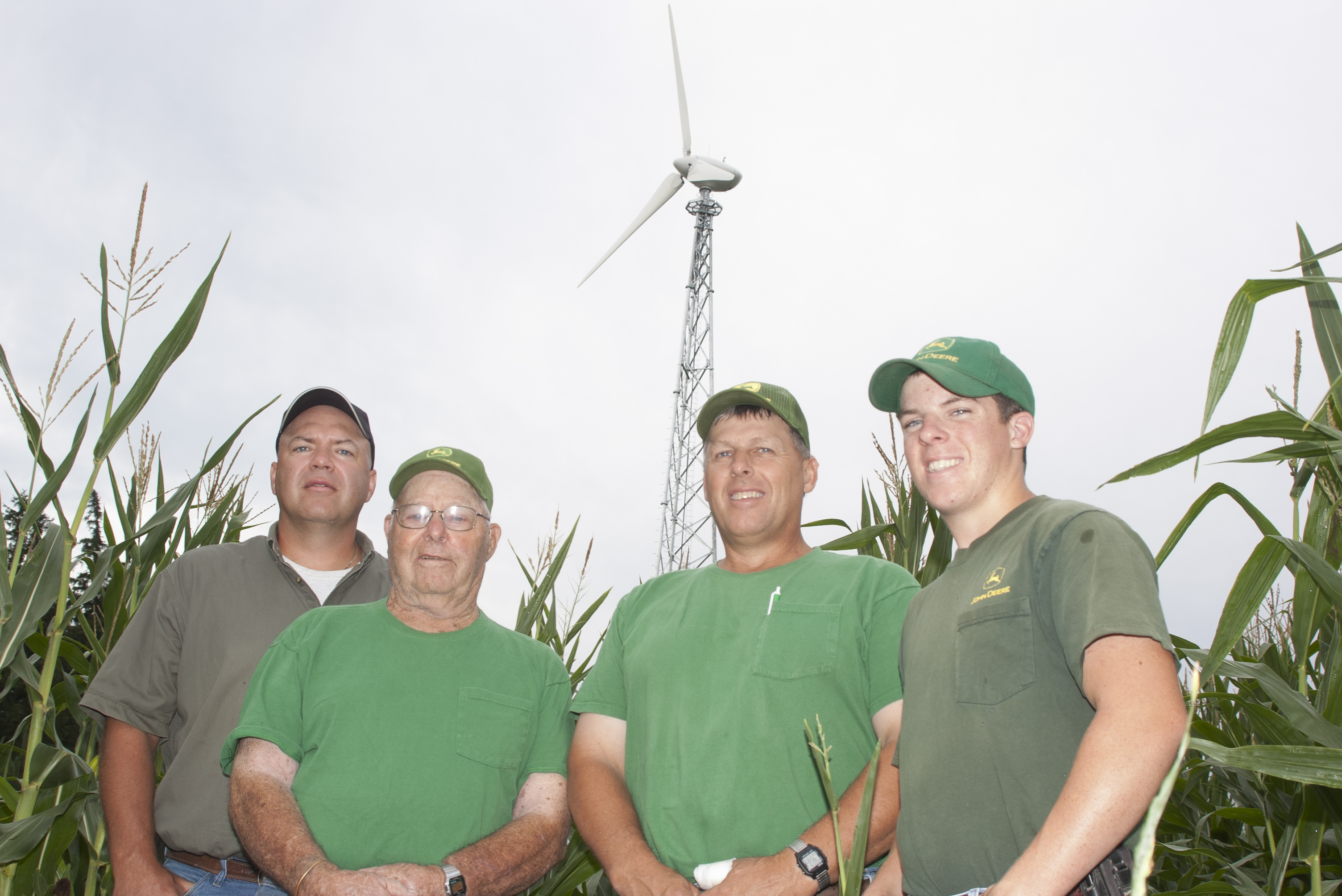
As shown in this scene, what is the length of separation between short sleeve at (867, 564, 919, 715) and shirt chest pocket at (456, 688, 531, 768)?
3.10ft

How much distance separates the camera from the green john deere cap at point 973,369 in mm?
2117

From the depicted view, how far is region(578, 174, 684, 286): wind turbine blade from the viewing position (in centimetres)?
1895

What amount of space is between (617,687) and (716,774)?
483mm

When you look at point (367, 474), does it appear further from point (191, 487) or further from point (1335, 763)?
point (1335, 763)

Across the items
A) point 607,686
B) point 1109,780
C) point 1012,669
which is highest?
point 1012,669

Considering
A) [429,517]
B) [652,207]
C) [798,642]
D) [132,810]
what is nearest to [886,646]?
[798,642]

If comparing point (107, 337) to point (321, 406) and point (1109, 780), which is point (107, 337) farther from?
point (1109, 780)

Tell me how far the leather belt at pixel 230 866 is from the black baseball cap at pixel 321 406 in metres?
1.28

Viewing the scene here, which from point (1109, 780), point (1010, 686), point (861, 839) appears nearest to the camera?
point (861, 839)

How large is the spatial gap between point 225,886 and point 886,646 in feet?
6.11

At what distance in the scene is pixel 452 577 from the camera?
264 cm

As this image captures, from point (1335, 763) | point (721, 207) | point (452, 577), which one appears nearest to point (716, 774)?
point (452, 577)

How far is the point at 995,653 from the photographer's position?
1.83 m

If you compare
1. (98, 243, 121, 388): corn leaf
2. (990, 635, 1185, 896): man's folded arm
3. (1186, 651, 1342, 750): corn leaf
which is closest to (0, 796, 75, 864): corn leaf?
(98, 243, 121, 388): corn leaf
